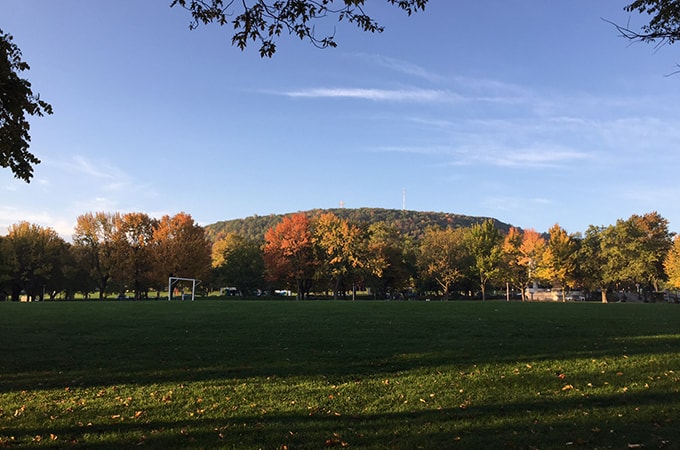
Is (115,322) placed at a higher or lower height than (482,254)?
lower

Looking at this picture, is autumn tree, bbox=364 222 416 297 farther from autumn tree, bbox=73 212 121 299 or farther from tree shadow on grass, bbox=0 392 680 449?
tree shadow on grass, bbox=0 392 680 449

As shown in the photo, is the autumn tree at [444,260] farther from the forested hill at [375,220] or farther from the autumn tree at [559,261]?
the forested hill at [375,220]

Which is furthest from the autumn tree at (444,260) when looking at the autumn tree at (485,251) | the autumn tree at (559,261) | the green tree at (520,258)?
the autumn tree at (559,261)

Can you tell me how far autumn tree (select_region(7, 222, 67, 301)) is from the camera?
61062 millimetres

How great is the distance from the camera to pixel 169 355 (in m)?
12.6

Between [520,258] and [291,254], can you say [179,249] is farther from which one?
[520,258]

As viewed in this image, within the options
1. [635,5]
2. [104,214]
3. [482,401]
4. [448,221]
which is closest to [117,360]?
[482,401]

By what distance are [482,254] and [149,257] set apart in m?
48.0

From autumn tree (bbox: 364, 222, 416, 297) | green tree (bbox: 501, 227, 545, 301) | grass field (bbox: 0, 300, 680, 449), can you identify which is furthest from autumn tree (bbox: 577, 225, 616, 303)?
grass field (bbox: 0, 300, 680, 449)

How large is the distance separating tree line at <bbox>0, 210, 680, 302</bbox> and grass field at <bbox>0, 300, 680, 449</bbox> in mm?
46399

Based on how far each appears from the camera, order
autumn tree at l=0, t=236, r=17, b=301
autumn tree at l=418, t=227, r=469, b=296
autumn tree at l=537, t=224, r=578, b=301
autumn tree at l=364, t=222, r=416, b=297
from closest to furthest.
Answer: autumn tree at l=0, t=236, r=17, b=301 → autumn tree at l=537, t=224, r=578, b=301 → autumn tree at l=364, t=222, r=416, b=297 → autumn tree at l=418, t=227, r=469, b=296

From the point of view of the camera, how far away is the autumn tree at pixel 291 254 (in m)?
65.1

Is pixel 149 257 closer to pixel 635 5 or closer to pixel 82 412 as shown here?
pixel 82 412

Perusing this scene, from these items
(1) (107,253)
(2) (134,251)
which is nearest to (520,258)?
(2) (134,251)
